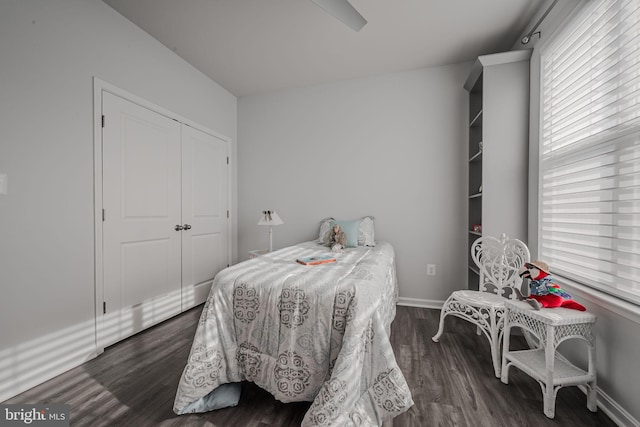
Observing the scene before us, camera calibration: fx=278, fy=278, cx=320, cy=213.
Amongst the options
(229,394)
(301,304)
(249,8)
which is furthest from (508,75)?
(229,394)

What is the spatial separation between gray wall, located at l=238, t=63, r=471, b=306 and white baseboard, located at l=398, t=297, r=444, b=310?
0.01 metres

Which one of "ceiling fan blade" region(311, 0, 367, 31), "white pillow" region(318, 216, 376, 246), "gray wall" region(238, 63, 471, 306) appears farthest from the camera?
"gray wall" region(238, 63, 471, 306)

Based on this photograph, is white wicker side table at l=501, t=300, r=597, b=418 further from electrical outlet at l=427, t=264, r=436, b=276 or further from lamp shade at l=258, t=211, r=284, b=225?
lamp shade at l=258, t=211, r=284, b=225

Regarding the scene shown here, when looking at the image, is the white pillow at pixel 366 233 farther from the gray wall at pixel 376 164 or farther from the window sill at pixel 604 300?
the window sill at pixel 604 300

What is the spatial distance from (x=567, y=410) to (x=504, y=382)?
0.29 metres

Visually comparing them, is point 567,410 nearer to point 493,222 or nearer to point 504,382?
point 504,382

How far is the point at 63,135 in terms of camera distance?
1894 mm

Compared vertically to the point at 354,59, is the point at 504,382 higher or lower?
lower

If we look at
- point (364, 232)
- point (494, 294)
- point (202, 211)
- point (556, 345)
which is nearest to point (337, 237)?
point (364, 232)

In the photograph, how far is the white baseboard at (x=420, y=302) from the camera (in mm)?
3100

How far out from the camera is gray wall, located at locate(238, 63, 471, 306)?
3.07m

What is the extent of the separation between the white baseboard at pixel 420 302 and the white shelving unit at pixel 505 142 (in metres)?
1.06

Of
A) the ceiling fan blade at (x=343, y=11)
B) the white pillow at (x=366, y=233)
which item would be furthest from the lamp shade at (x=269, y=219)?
the ceiling fan blade at (x=343, y=11)

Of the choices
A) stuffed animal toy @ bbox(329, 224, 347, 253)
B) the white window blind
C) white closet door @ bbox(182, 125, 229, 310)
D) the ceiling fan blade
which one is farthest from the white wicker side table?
white closet door @ bbox(182, 125, 229, 310)
